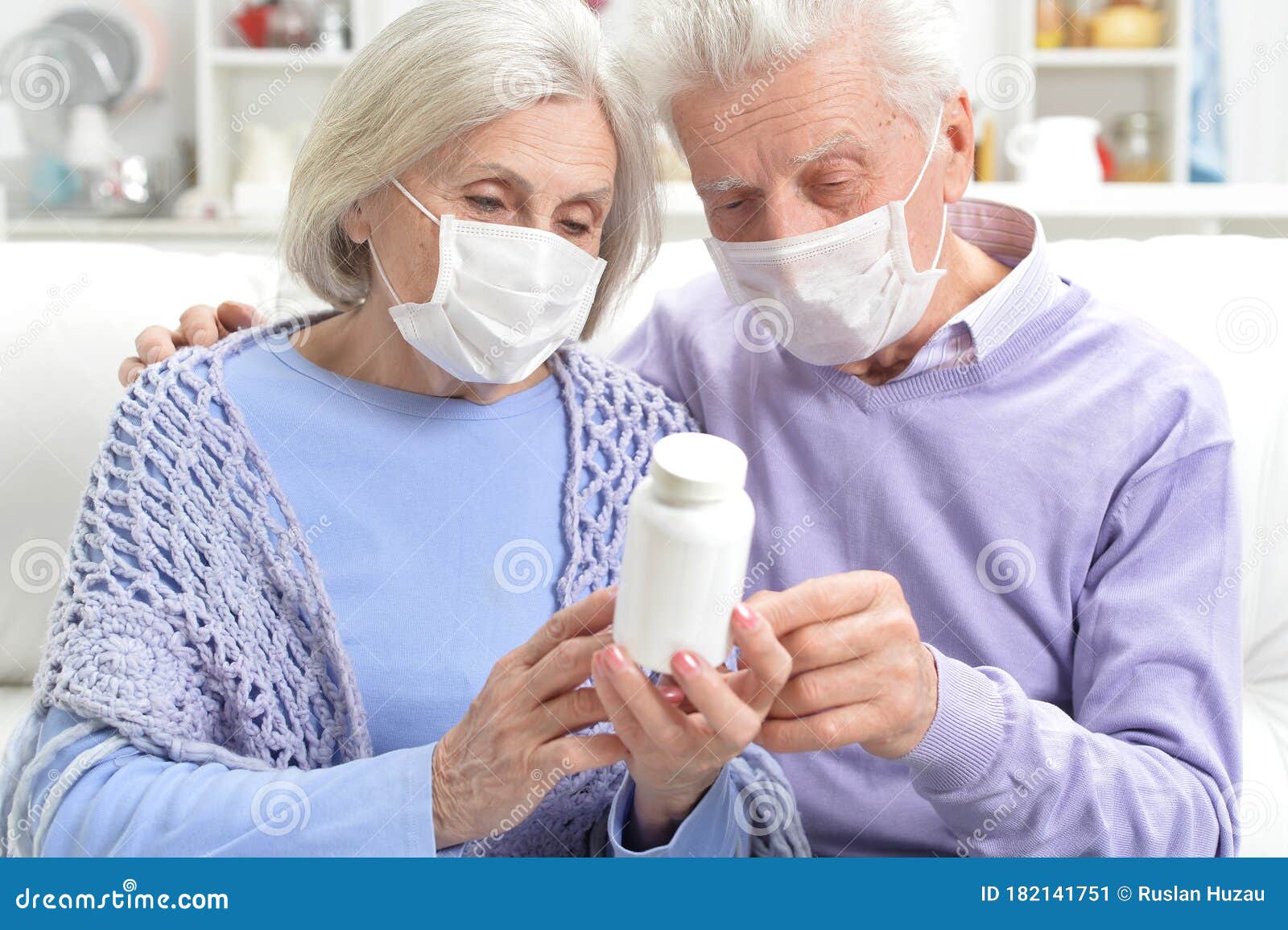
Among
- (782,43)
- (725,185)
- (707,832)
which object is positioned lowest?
(707,832)

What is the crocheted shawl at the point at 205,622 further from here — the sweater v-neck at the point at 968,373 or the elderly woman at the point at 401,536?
the sweater v-neck at the point at 968,373

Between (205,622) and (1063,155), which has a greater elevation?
(1063,155)

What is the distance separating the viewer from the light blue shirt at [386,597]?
3.28 feet

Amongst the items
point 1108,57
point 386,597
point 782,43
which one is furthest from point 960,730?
point 1108,57

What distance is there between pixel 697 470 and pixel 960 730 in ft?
1.29

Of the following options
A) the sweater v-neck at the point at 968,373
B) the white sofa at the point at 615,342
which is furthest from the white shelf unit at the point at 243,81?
the sweater v-neck at the point at 968,373

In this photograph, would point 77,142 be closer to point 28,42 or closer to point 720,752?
point 28,42

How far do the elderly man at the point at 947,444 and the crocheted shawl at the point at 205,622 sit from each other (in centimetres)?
24

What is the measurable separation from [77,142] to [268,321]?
123 inches

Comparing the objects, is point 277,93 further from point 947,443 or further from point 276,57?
point 947,443

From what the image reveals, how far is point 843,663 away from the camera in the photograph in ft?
2.98

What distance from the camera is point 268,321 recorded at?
143cm

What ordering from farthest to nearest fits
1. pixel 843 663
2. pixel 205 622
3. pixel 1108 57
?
pixel 1108 57
pixel 205 622
pixel 843 663
